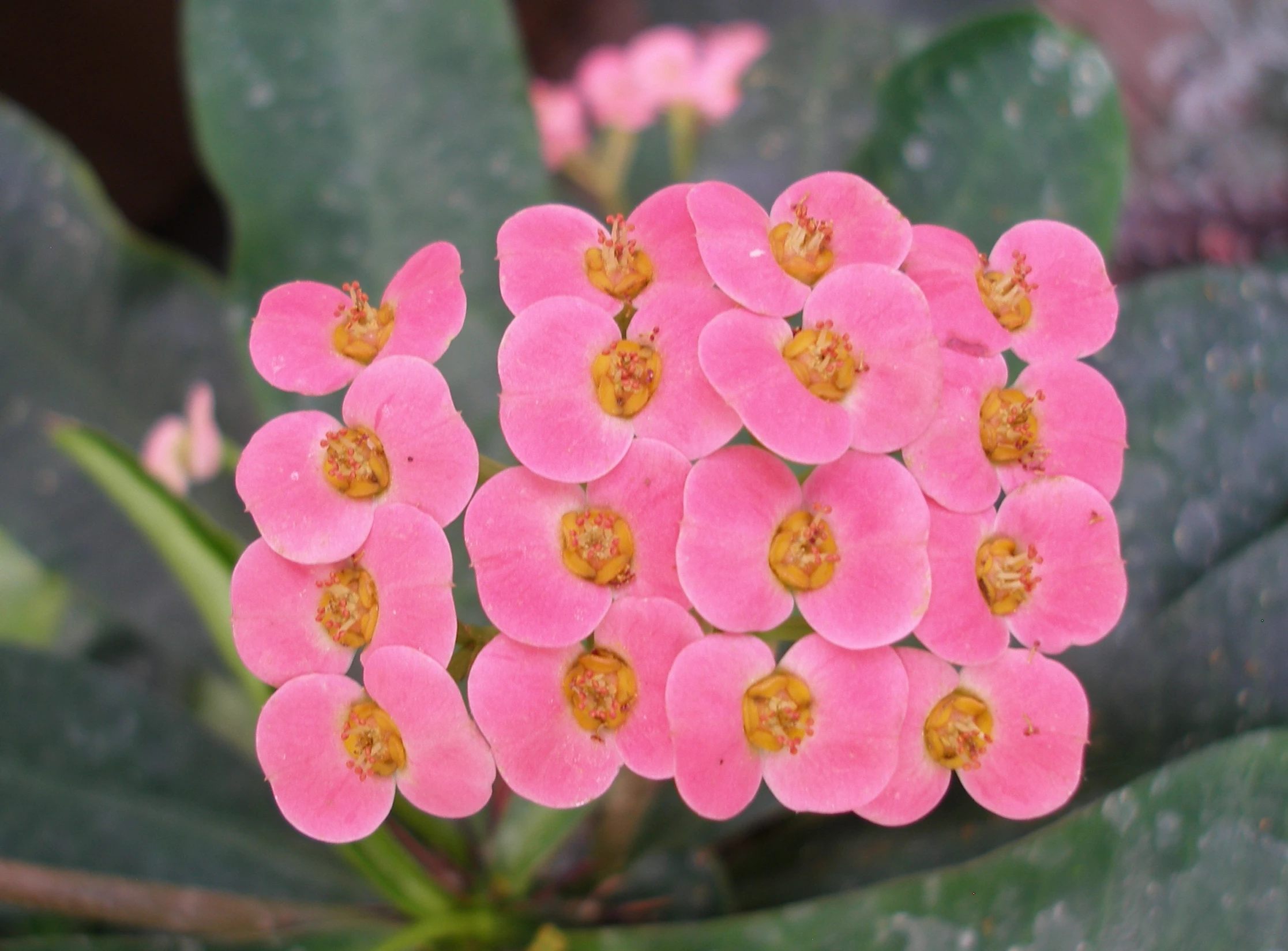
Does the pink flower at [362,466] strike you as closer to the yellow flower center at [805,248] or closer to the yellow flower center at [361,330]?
the yellow flower center at [361,330]

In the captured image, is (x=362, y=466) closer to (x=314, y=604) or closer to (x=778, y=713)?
(x=314, y=604)

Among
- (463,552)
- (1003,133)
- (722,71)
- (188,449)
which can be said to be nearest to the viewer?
(463,552)

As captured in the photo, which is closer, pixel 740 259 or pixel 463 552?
pixel 740 259

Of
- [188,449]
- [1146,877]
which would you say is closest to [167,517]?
[188,449]

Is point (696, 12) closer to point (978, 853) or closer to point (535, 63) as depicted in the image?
point (535, 63)

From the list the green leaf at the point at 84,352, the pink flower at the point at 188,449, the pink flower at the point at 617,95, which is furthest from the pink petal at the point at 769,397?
the pink flower at the point at 617,95

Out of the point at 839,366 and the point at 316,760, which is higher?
the point at 839,366
